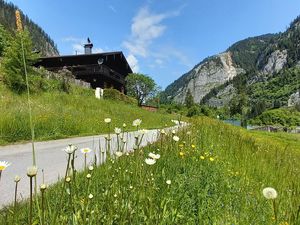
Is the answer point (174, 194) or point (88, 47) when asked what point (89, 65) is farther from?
point (174, 194)

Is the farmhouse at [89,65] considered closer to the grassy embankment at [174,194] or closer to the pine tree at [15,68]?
the pine tree at [15,68]

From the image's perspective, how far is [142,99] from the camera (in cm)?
5997

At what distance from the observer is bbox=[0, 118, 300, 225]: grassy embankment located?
2695mm

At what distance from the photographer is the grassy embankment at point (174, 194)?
2695 millimetres

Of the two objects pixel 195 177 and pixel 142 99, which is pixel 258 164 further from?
pixel 142 99

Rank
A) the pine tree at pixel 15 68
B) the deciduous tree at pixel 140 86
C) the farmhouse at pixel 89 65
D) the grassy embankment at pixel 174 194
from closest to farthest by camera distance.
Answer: the grassy embankment at pixel 174 194 < the pine tree at pixel 15 68 < the farmhouse at pixel 89 65 < the deciduous tree at pixel 140 86

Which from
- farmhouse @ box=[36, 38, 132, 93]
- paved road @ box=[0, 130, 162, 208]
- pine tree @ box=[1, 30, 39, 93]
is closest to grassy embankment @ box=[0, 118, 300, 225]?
paved road @ box=[0, 130, 162, 208]

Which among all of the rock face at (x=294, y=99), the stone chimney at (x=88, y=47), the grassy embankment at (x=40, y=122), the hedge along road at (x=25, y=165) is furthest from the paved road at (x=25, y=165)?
the rock face at (x=294, y=99)

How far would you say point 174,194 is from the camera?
3.94 meters

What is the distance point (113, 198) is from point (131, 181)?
0.63 meters

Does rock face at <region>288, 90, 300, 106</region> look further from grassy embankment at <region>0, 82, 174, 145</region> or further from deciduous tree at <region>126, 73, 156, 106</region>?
grassy embankment at <region>0, 82, 174, 145</region>

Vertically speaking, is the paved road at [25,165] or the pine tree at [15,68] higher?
the pine tree at [15,68]

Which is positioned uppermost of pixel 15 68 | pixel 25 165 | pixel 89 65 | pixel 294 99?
pixel 89 65

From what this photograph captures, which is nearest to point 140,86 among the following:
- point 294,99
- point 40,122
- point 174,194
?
point 40,122
